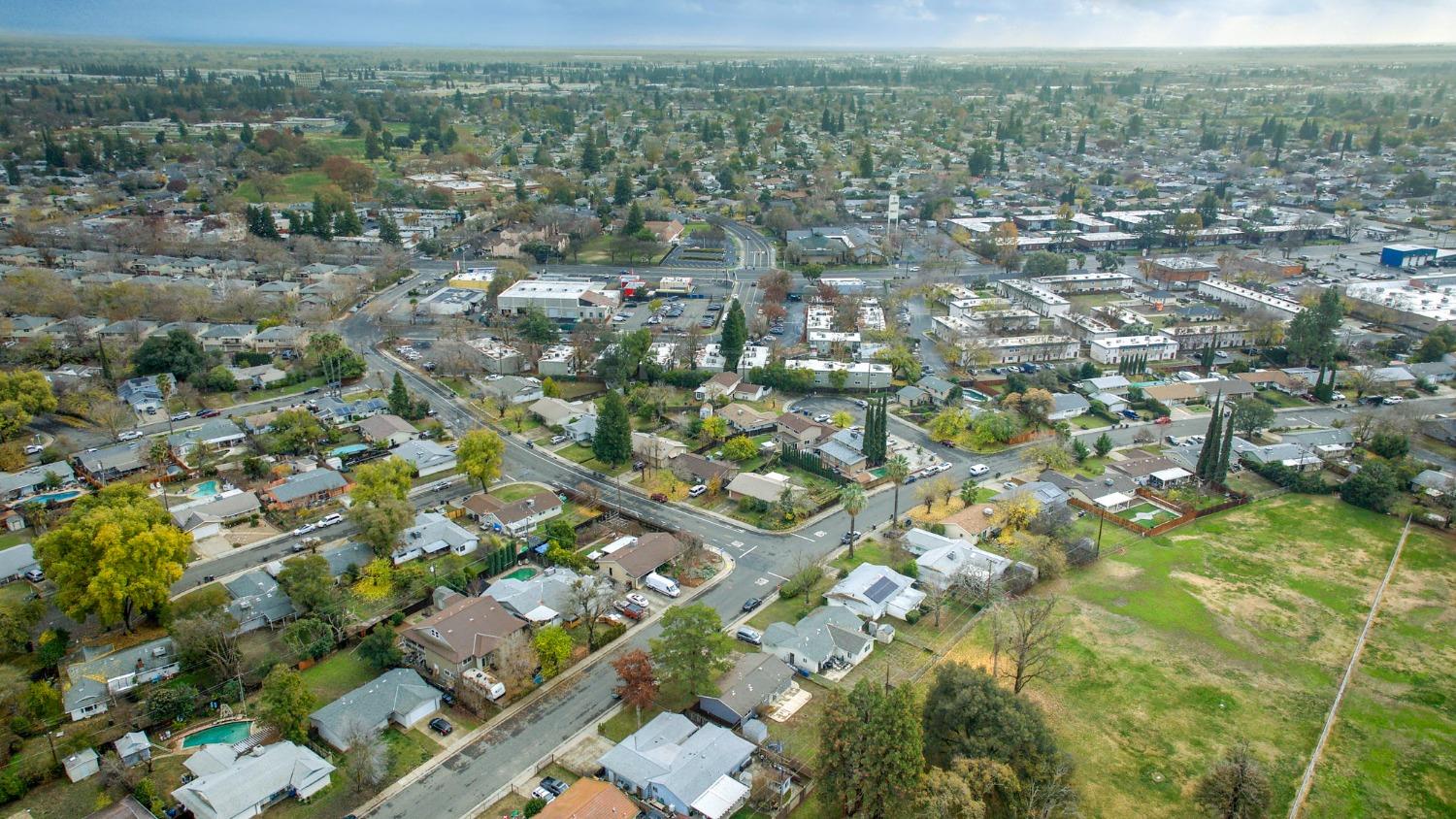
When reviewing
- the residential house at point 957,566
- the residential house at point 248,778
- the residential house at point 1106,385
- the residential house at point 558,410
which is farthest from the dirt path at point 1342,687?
the residential house at point 558,410

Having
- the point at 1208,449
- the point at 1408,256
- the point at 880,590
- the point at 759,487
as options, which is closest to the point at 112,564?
the point at 759,487

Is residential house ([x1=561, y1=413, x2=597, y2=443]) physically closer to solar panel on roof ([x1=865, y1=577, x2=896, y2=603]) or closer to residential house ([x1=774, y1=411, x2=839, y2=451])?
residential house ([x1=774, y1=411, x2=839, y2=451])

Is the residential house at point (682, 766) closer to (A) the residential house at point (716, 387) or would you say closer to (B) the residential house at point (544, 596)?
(B) the residential house at point (544, 596)

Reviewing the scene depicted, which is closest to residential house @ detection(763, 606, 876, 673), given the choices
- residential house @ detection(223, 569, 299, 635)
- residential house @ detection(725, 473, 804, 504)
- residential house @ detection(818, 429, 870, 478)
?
residential house @ detection(725, 473, 804, 504)

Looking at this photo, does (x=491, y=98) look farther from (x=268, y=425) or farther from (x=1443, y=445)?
(x=1443, y=445)

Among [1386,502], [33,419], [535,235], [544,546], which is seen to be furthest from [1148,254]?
[33,419]

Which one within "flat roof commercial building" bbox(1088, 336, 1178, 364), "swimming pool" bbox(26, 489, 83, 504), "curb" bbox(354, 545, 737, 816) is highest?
"flat roof commercial building" bbox(1088, 336, 1178, 364)
